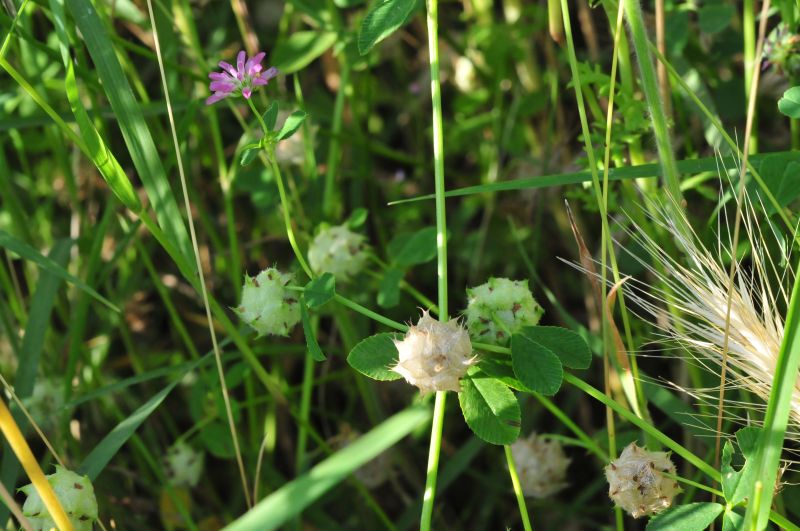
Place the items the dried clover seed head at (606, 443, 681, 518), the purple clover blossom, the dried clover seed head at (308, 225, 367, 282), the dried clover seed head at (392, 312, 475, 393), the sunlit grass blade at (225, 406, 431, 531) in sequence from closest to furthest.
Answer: the sunlit grass blade at (225, 406, 431, 531)
the dried clover seed head at (392, 312, 475, 393)
the dried clover seed head at (606, 443, 681, 518)
the purple clover blossom
the dried clover seed head at (308, 225, 367, 282)

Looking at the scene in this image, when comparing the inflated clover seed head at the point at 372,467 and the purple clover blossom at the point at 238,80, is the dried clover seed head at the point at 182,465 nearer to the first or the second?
the inflated clover seed head at the point at 372,467

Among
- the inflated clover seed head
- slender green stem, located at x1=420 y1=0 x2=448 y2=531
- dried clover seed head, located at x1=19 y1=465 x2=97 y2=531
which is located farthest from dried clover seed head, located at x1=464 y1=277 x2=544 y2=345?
the inflated clover seed head

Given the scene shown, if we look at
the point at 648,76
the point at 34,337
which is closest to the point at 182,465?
the point at 34,337

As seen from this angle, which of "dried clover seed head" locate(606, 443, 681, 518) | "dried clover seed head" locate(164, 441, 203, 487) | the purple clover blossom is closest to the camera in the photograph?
"dried clover seed head" locate(606, 443, 681, 518)

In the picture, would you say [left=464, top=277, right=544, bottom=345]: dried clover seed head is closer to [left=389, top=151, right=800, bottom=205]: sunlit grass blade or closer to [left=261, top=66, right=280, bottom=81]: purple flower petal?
[left=389, top=151, right=800, bottom=205]: sunlit grass blade

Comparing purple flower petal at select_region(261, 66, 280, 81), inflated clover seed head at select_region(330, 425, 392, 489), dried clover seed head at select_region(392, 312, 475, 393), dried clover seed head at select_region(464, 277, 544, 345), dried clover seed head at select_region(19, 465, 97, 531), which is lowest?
inflated clover seed head at select_region(330, 425, 392, 489)

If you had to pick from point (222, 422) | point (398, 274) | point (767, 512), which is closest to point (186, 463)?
point (222, 422)

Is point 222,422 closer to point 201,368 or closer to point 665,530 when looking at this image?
point 201,368
